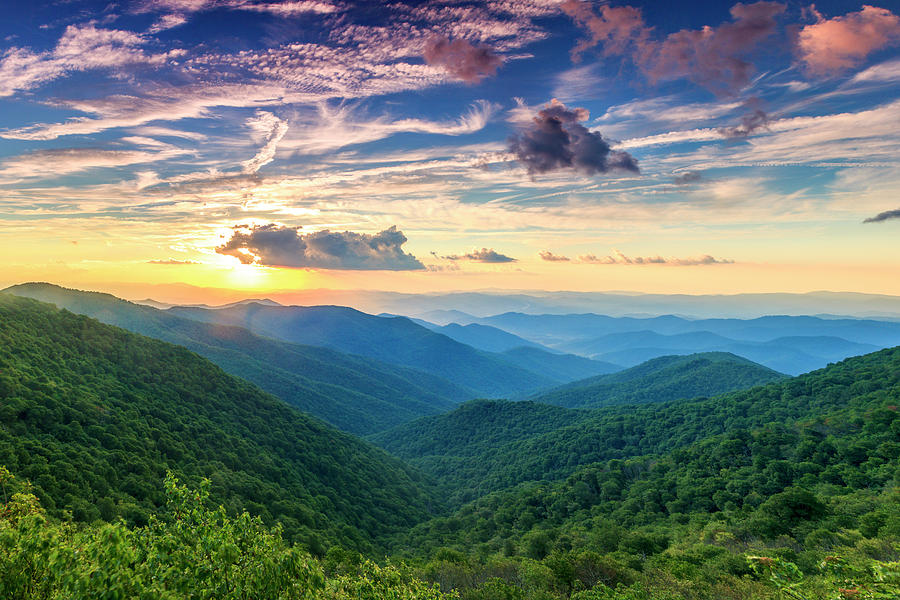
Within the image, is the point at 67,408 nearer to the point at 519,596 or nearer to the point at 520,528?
the point at 519,596

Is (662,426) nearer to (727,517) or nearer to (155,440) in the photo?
(727,517)

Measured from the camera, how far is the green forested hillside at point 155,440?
6088 centimetres

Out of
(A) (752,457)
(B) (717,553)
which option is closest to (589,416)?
(A) (752,457)

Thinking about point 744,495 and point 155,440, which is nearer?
point 744,495

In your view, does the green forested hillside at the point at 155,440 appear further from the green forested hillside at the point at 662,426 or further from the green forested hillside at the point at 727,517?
the green forested hillside at the point at 662,426

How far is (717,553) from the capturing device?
5306 cm

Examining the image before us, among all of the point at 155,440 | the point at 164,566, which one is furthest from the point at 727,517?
the point at 155,440

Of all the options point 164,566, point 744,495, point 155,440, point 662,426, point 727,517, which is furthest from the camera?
point 662,426

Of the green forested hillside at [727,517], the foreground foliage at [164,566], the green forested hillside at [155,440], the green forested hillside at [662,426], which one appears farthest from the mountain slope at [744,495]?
the foreground foliage at [164,566]

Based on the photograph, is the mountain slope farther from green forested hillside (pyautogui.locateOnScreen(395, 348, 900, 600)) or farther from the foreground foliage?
the foreground foliage

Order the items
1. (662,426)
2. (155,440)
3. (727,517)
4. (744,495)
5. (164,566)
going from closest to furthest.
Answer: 1. (164,566)
2. (727,517)
3. (744,495)
4. (155,440)
5. (662,426)

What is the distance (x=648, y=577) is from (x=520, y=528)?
5371cm

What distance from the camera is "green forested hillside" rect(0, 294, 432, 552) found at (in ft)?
200

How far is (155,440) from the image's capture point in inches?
3282
